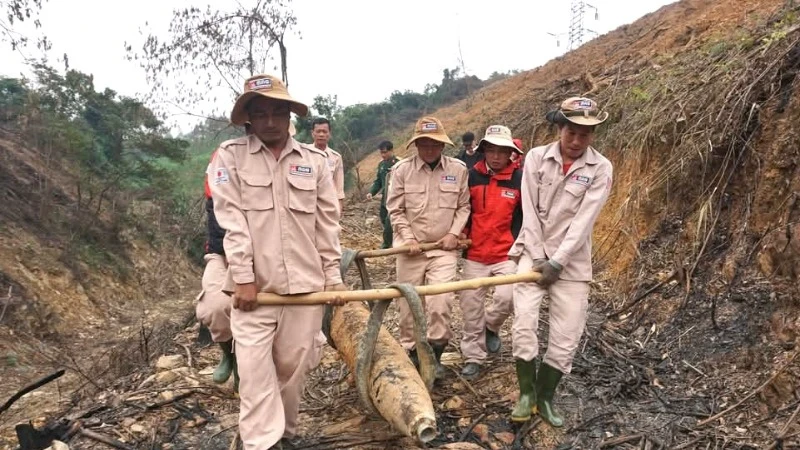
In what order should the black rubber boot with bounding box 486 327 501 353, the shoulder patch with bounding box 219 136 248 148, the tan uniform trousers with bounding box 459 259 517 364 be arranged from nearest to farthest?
the shoulder patch with bounding box 219 136 248 148 < the tan uniform trousers with bounding box 459 259 517 364 < the black rubber boot with bounding box 486 327 501 353

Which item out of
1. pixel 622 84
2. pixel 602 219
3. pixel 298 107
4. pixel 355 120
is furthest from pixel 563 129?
pixel 355 120

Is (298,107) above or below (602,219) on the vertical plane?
above

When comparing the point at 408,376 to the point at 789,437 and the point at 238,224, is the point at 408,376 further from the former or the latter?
the point at 789,437

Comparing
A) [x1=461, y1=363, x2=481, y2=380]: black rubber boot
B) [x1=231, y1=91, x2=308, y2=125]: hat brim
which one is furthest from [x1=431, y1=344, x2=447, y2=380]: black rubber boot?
[x1=231, y1=91, x2=308, y2=125]: hat brim

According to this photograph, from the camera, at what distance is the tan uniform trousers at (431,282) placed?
4.02 meters

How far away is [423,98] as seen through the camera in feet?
105

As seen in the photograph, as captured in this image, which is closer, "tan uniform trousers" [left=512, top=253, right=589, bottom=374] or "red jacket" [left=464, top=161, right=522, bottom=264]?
"tan uniform trousers" [left=512, top=253, right=589, bottom=374]

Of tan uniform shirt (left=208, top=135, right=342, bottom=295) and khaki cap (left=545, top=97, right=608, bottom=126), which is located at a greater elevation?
khaki cap (left=545, top=97, right=608, bottom=126)

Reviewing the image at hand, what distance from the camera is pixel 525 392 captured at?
11.4 feet

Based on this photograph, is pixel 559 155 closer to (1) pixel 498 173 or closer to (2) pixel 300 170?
(1) pixel 498 173

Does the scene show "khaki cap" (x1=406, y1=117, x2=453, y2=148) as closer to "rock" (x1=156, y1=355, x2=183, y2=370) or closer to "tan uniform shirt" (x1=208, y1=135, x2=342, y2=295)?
"tan uniform shirt" (x1=208, y1=135, x2=342, y2=295)

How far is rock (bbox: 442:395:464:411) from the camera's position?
3.76 m

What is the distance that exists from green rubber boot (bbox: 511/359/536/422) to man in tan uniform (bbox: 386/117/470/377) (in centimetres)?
76

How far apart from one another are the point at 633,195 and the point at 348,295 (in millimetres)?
4523
